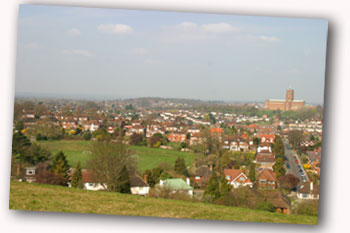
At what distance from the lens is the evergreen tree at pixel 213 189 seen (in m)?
7.03

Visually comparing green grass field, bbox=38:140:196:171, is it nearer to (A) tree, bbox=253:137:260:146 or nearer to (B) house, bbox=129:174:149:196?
(B) house, bbox=129:174:149:196

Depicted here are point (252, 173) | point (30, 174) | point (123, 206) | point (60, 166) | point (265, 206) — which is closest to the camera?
point (123, 206)

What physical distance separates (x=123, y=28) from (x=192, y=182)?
2860 mm

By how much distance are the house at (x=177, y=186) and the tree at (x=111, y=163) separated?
1.92ft

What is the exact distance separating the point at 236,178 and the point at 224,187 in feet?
0.95

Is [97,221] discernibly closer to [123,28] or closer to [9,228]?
[9,228]

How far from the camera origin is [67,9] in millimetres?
6758

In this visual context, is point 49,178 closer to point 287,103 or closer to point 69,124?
point 69,124

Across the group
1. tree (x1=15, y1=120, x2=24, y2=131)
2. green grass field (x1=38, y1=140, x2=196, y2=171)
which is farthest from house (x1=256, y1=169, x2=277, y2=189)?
tree (x1=15, y1=120, x2=24, y2=131)

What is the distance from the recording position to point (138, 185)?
711cm

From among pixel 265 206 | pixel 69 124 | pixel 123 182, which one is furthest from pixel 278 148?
pixel 69 124

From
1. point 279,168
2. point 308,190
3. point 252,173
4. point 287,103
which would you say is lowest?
point 308,190

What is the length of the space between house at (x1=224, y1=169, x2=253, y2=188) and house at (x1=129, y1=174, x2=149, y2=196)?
1.43 meters

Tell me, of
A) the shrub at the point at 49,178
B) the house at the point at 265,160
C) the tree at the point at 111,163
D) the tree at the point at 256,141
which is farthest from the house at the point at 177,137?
the shrub at the point at 49,178
